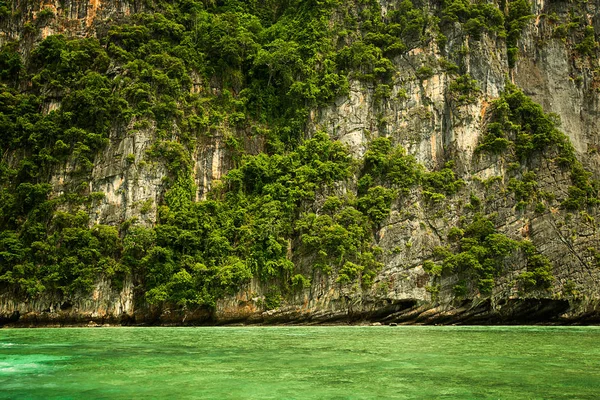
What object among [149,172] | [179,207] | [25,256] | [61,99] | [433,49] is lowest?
[25,256]

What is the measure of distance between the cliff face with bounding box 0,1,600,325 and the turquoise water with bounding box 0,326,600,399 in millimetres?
16139

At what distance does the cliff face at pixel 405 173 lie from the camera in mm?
30531

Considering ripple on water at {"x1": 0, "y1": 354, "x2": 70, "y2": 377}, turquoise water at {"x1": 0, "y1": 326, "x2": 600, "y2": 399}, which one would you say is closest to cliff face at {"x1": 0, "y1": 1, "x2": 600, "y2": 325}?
turquoise water at {"x1": 0, "y1": 326, "x2": 600, "y2": 399}

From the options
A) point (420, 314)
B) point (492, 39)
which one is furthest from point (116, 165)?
point (492, 39)

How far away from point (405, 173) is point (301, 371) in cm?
2591

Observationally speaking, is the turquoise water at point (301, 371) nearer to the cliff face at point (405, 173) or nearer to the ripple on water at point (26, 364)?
the ripple on water at point (26, 364)

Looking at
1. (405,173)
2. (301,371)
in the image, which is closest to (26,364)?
(301,371)

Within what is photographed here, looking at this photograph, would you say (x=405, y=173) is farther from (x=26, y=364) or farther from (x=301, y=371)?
(x=26, y=364)

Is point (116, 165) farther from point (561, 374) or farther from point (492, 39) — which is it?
point (561, 374)

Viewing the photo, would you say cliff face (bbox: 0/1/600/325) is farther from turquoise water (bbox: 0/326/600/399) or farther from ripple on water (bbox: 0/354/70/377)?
ripple on water (bbox: 0/354/70/377)

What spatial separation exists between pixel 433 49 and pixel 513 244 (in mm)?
14759

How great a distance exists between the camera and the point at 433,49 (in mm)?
38031

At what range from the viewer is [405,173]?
34312 mm

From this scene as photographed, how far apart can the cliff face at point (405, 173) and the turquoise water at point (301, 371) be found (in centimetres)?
1614
